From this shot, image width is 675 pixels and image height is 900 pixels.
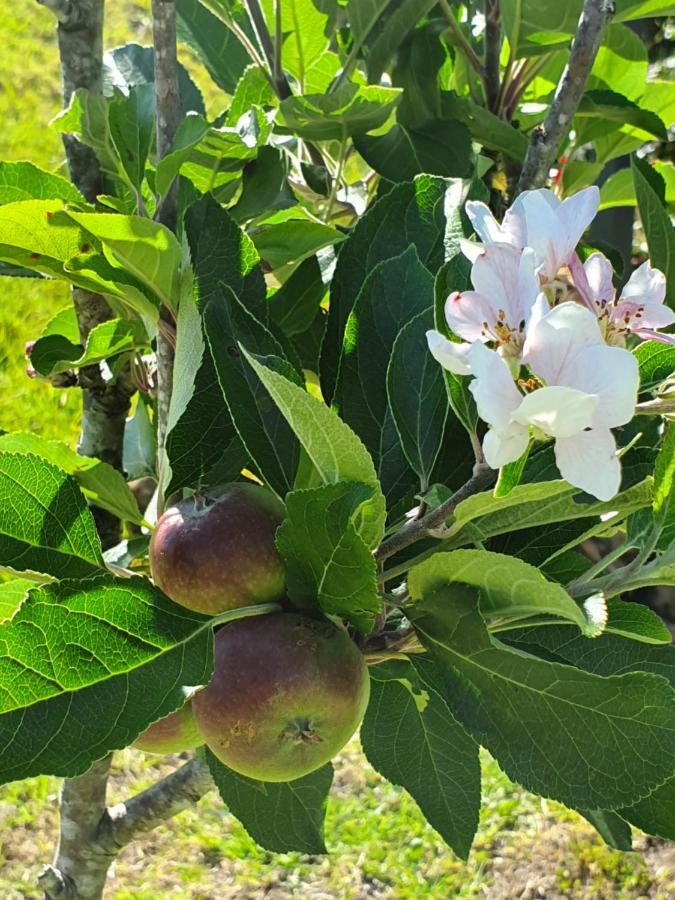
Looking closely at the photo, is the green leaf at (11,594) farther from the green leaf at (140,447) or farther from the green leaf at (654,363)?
the green leaf at (654,363)

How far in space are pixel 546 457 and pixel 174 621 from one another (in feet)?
0.84

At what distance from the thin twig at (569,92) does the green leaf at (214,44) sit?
0.45 meters

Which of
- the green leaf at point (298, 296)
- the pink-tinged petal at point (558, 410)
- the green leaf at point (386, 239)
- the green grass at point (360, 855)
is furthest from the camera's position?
the green grass at point (360, 855)

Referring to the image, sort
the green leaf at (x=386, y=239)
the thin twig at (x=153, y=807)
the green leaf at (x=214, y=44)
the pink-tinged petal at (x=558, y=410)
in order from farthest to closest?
the thin twig at (x=153, y=807), the green leaf at (x=214, y=44), the green leaf at (x=386, y=239), the pink-tinged petal at (x=558, y=410)

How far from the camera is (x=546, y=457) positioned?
675 millimetres

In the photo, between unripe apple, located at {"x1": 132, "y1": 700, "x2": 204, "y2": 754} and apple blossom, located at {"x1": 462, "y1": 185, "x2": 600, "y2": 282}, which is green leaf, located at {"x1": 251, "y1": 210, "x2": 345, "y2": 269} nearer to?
apple blossom, located at {"x1": 462, "y1": 185, "x2": 600, "y2": 282}

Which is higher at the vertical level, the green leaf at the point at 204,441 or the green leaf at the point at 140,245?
the green leaf at the point at 140,245

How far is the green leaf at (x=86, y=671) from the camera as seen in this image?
57cm

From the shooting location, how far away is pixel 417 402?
2.27 ft

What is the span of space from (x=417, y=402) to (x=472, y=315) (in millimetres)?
131

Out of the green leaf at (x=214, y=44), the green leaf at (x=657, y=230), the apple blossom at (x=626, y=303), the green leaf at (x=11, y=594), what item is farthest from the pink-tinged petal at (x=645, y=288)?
the green leaf at (x=214, y=44)

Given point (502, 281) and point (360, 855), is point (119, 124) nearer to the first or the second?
point (502, 281)

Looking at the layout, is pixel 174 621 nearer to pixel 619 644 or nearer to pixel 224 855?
pixel 619 644

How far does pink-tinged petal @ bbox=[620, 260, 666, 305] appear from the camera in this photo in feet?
2.05
